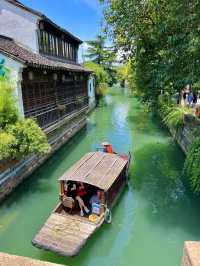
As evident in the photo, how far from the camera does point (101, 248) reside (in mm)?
6676

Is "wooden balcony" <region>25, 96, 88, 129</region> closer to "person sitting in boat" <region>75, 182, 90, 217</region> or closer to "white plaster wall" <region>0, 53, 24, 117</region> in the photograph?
"white plaster wall" <region>0, 53, 24, 117</region>

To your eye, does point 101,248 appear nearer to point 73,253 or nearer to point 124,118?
point 73,253

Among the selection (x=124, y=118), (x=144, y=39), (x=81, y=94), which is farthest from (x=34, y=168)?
(x=124, y=118)

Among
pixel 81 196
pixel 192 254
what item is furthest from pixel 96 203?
pixel 192 254

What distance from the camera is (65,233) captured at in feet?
20.5

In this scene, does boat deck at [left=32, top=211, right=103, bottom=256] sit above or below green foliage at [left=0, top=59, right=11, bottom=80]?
below

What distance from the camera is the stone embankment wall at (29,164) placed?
8.88 meters

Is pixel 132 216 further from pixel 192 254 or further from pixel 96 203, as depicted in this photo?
pixel 192 254

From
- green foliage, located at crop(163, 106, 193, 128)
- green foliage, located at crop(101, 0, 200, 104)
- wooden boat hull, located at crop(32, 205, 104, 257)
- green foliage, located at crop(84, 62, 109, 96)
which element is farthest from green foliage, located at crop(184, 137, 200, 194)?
green foliage, located at crop(84, 62, 109, 96)

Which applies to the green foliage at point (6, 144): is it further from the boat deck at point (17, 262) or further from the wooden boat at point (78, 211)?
the boat deck at point (17, 262)

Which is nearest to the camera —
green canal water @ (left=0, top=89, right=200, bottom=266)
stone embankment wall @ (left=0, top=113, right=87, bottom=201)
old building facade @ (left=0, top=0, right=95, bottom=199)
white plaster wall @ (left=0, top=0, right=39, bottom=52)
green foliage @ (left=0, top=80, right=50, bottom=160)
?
green canal water @ (left=0, top=89, right=200, bottom=266)

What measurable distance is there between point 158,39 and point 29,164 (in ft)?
24.5

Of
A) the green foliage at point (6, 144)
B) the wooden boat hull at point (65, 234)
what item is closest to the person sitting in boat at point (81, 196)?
the wooden boat hull at point (65, 234)

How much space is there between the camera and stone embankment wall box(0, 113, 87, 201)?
8.88 m
